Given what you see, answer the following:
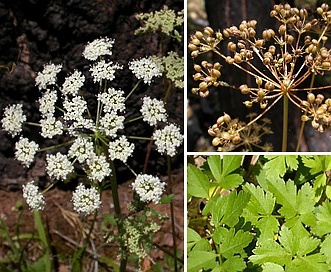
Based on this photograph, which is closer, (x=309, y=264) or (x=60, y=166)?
(x=309, y=264)

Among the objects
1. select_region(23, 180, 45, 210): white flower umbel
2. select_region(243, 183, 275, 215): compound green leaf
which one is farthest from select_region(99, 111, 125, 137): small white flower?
select_region(243, 183, 275, 215): compound green leaf

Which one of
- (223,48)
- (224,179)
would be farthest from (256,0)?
(224,179)

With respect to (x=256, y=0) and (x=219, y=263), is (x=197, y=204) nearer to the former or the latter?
(x=219, y=263)

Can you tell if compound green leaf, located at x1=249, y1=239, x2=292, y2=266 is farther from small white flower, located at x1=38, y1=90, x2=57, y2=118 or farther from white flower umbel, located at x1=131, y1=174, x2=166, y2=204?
small white flower, located at x1=38, y1=90, x2=57, y2=118

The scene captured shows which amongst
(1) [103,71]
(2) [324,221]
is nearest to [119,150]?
(1) [103,71]

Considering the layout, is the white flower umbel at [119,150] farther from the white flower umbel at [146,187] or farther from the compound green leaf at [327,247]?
the compound green leaf at [327,247]

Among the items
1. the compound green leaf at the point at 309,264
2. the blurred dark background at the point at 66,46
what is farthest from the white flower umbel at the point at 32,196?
the compound green leaf at the point at 309,264

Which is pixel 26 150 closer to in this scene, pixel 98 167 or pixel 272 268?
pixel 98 167
